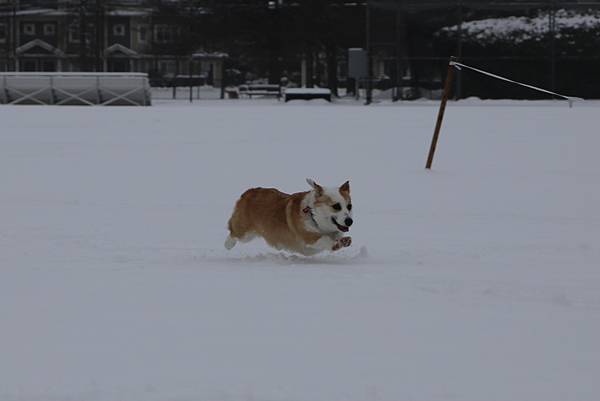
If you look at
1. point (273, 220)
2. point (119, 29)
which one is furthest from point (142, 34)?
point (273, 220)

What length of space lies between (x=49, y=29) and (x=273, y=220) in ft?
248

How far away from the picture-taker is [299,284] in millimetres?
7211

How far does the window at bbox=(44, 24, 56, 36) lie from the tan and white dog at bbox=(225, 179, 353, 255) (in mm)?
74730

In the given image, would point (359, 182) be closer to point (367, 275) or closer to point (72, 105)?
point (367, 275)

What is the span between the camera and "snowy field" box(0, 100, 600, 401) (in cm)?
507

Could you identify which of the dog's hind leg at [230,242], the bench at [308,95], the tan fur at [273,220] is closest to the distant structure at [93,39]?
the bench at [308,95]

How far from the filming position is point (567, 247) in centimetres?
974

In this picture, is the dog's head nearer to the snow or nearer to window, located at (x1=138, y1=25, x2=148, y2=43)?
the snow

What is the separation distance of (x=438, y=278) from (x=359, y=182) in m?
7.50

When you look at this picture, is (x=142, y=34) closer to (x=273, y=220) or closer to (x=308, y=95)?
(x=308, y=95)

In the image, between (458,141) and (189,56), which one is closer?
(458,141)

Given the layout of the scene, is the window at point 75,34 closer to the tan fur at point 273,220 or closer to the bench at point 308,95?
the bench at point 308,95

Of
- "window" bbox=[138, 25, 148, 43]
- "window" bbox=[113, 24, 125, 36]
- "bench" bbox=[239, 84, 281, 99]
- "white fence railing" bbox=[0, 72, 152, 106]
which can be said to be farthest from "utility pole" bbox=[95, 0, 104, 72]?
"window" bbox=[113, 24, 125, 36]

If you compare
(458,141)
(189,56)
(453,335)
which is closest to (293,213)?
(453,335)
